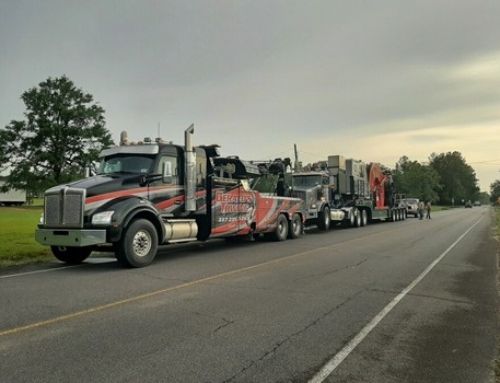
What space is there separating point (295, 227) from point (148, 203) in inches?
340

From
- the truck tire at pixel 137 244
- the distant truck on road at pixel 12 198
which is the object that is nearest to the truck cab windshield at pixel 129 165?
the truck tire at pixel 137 244

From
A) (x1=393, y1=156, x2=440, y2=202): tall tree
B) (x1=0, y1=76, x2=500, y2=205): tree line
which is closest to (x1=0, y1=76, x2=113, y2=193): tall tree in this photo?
(x1=0, y1=76, x2=500, y2=205): tree line

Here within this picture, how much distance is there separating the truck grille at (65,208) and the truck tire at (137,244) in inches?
39.0

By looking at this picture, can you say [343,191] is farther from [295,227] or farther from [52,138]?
[52,138]

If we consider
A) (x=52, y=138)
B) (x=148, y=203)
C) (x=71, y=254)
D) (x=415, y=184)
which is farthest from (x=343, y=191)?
(x=415, y=184)

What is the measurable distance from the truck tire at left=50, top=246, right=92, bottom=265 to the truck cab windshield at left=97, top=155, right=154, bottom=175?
1.96 meters

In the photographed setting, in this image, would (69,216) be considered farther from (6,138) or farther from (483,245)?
(6,138)

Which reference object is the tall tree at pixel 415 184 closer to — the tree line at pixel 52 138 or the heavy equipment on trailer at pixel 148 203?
the tree line at pixel 52 138

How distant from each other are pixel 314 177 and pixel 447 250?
9.38 m

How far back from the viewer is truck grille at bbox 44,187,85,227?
9508 mm

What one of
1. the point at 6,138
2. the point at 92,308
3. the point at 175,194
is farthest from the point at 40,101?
the point at 92,308

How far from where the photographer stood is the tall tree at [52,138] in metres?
53.5

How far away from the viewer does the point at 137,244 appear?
9.95 meters

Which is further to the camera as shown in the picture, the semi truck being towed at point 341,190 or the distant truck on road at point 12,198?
the distant truck on road at point 12,198
